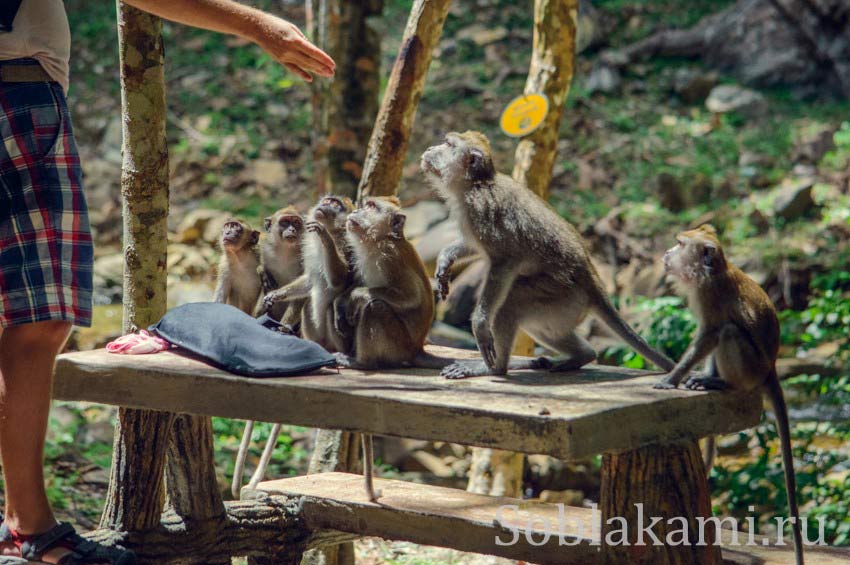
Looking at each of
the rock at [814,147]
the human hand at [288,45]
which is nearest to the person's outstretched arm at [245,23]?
the human hand at [288,45]

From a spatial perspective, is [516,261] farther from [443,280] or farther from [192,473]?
[192,473]

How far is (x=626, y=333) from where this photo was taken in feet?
15.4

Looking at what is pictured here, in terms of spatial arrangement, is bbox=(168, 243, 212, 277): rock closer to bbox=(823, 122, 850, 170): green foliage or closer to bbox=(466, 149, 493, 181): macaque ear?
bbox=(823, 122, 850, 170): green foliage

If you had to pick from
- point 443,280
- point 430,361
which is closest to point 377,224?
point 443,280

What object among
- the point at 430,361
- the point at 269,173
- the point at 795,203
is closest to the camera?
the point at 430,361

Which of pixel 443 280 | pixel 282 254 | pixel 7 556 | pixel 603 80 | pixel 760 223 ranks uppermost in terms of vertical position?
pixel 603 80

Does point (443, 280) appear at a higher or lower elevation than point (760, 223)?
lower

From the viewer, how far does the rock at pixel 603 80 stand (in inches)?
619

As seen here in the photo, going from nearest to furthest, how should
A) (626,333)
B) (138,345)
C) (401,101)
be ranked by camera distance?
(626,333) < (138,345) < (401,101)

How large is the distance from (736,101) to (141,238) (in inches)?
461

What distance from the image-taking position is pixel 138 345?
479 centimetres

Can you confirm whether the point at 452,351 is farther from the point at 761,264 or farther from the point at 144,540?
the point at 761,264

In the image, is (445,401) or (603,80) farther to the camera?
(603,80)

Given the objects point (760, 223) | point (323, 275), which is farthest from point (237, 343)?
point (760, 223)
